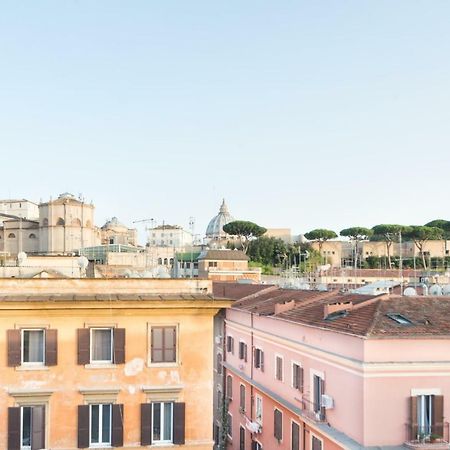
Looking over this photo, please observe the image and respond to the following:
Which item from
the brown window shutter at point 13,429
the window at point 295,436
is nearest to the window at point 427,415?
the window at point 295,436

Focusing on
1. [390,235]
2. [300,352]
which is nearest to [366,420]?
[300,352]

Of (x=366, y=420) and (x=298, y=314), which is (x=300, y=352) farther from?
(x=366, y=420)

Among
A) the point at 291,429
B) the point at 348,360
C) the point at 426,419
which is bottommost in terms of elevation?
the point at 291,429

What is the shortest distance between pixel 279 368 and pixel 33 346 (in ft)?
43.9

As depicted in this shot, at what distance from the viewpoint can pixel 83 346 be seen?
19094 mm

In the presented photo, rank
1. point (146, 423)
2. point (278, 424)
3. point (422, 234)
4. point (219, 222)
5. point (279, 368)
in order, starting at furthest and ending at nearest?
point (219, 222) → point (422, 234) → point (279, 368) → point (278, 424) → point (146, 423)

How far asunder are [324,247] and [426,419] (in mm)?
130617

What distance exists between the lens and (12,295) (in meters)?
19.2

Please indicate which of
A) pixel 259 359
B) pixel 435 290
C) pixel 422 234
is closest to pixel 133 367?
pixel 259 359

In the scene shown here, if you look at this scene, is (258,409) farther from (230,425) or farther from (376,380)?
(376,380)

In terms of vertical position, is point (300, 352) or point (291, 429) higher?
point (300, 352)

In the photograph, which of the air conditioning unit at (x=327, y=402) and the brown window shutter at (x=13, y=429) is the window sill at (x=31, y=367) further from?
the air conditioning unit at (x=327, y=402)

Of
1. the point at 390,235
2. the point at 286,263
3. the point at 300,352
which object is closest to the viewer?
the point at 300,352

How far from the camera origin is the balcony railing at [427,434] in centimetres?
2122
